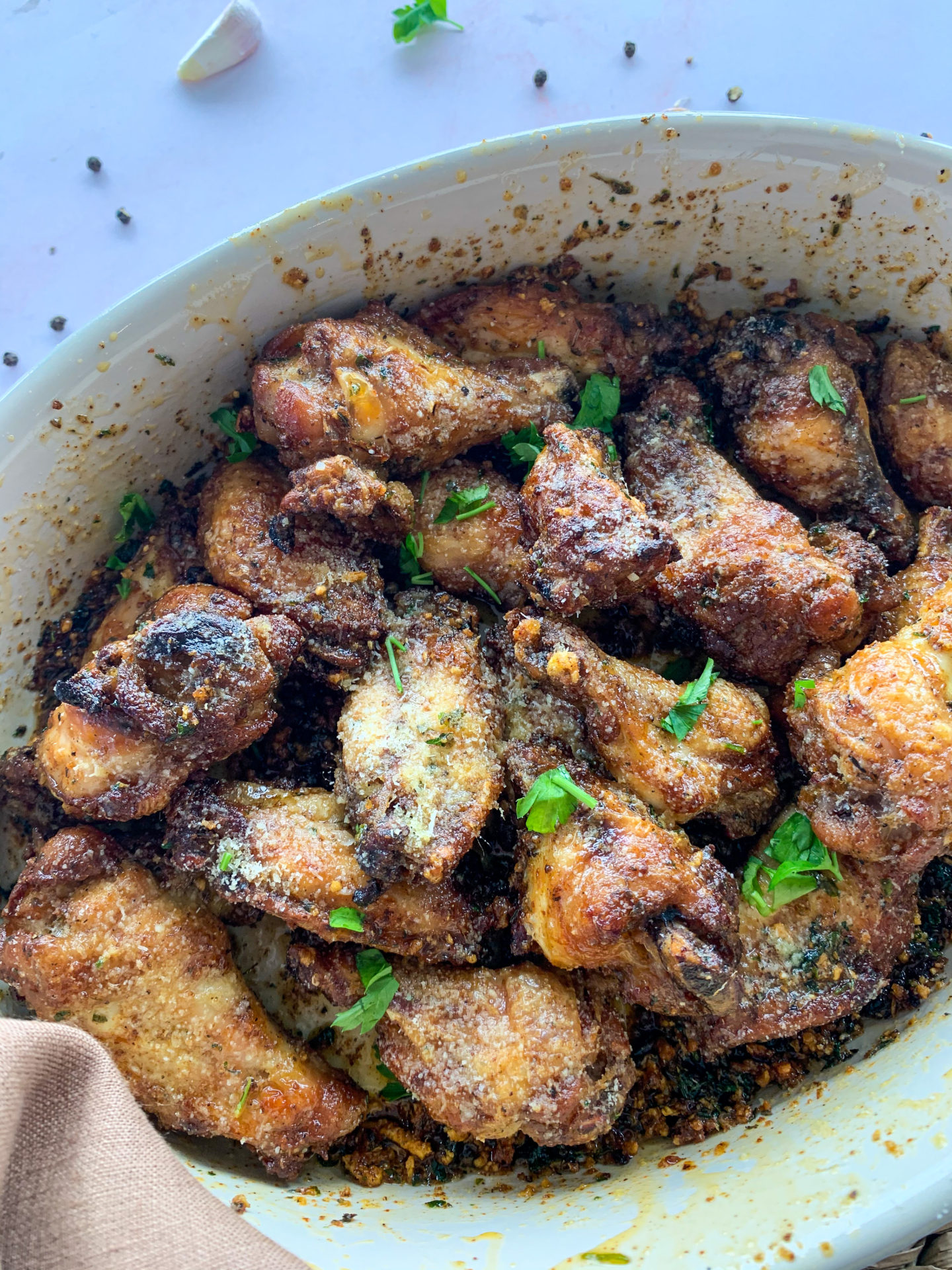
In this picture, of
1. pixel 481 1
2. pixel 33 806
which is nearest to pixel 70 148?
pixel 481 1

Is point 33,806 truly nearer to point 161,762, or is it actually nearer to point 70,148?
point 161,762

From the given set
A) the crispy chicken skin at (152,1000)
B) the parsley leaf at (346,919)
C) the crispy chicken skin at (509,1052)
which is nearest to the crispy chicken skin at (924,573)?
the crispy chicken skin at (509,1052)

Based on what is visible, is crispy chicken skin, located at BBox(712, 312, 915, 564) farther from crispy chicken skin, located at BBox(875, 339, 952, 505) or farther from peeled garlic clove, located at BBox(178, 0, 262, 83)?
peeled garlic clove, located at BBox(178, 0, 262, 83)

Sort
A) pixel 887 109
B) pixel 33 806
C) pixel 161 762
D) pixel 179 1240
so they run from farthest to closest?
pixel 887 109, pixel 33 806, pixel 161 762, pixel 179 1240

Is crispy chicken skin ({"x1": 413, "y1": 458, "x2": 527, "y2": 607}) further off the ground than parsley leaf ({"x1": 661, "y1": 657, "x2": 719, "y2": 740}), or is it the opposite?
crispy chicken skin ({"x1": 413, "y1": 458, "x2": 527, "y2": 607})

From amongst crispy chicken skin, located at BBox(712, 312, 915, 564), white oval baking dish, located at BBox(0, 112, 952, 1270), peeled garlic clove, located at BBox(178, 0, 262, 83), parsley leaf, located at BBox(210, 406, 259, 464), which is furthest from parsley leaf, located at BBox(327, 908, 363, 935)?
peeled garlic clove, located at BBox(178, 0, 262, 83)

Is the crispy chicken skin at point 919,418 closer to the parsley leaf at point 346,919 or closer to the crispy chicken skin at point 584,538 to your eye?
the crispy chicken skin at point 584,538
